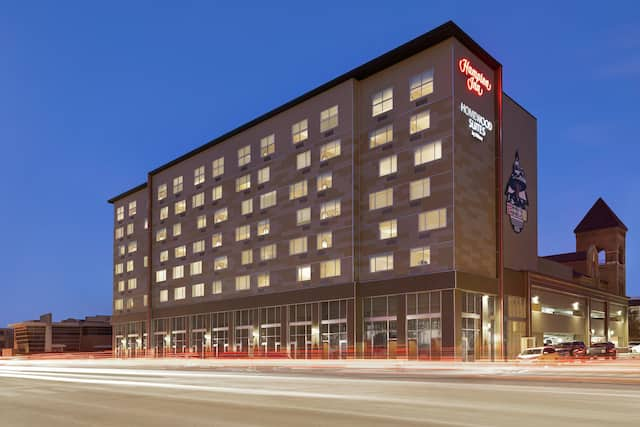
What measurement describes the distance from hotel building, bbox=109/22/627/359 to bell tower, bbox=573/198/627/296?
10.5 metres

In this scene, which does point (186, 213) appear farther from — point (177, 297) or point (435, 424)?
point (435, 424)

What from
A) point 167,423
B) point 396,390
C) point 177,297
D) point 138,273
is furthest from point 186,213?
point 167,423

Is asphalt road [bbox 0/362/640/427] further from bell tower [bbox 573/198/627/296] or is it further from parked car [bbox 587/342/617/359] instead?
bell tower [bbox 573/198/627/296]

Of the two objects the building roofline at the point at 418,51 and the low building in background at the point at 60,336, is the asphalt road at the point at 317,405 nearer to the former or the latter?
the building roofline at the point at 418,51

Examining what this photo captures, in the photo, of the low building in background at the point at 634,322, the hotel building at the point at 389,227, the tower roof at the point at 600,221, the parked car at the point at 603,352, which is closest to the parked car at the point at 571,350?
the parked car at the point at 603,352

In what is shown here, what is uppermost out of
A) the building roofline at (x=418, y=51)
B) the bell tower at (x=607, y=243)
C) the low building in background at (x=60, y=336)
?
the building roofline at (x=418, y=51)

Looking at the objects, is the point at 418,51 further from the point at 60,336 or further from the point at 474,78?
the point at 60,336

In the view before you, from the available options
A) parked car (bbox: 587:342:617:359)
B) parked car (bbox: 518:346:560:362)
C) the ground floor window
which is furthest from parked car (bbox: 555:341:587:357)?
the ground floor window

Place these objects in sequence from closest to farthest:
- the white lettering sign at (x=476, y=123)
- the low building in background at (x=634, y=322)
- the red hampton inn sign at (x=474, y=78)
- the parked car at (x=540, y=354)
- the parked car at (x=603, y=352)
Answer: the parked car at (x=540, y=354) < the parked car at (x=603, y=352) < the white lettering sign at (x=476, y=123) < the red hampton inn sign at (x=474, y=78) < the low building in background at (x=634, y=322)

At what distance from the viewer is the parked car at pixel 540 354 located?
47.5 metres

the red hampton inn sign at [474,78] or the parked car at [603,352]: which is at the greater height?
the red hampton inn sign at [474,78]

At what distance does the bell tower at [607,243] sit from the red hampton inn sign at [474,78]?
1596 inches

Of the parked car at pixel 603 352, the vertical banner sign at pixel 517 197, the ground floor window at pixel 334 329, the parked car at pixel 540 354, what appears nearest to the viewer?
the parked car at pixel 540 354

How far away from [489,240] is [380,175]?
11110mm
